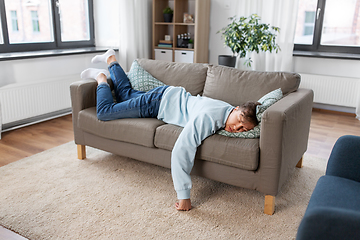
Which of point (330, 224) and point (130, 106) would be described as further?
point (130, 106)

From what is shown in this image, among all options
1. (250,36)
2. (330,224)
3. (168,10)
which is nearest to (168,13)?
(168,10)

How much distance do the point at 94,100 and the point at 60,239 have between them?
122 cm

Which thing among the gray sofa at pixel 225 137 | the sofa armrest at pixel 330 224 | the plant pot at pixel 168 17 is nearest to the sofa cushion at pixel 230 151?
the gray sofa at pixel 225 137

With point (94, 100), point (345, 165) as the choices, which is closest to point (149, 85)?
point (94, 100)

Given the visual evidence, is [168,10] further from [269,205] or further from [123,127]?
[269,205]

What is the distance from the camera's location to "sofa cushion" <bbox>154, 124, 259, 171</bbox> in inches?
69.5

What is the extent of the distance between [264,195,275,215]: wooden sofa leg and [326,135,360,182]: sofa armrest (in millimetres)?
444

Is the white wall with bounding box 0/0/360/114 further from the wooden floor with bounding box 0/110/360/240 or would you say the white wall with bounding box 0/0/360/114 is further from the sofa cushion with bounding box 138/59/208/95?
the sofa cushion with bounding box 138/59/208/95

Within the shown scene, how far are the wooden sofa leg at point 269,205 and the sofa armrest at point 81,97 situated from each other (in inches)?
57.5

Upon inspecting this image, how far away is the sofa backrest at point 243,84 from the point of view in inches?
86.8

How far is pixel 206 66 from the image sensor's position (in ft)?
8.30

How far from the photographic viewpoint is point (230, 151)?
1.81 meters

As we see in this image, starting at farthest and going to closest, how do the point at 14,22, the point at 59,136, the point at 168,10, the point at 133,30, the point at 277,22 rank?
the point at 168,10
the point at 133,30
the point at 277,22
the point at 14,22
the point at 59,136

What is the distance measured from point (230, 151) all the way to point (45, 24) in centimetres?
317
